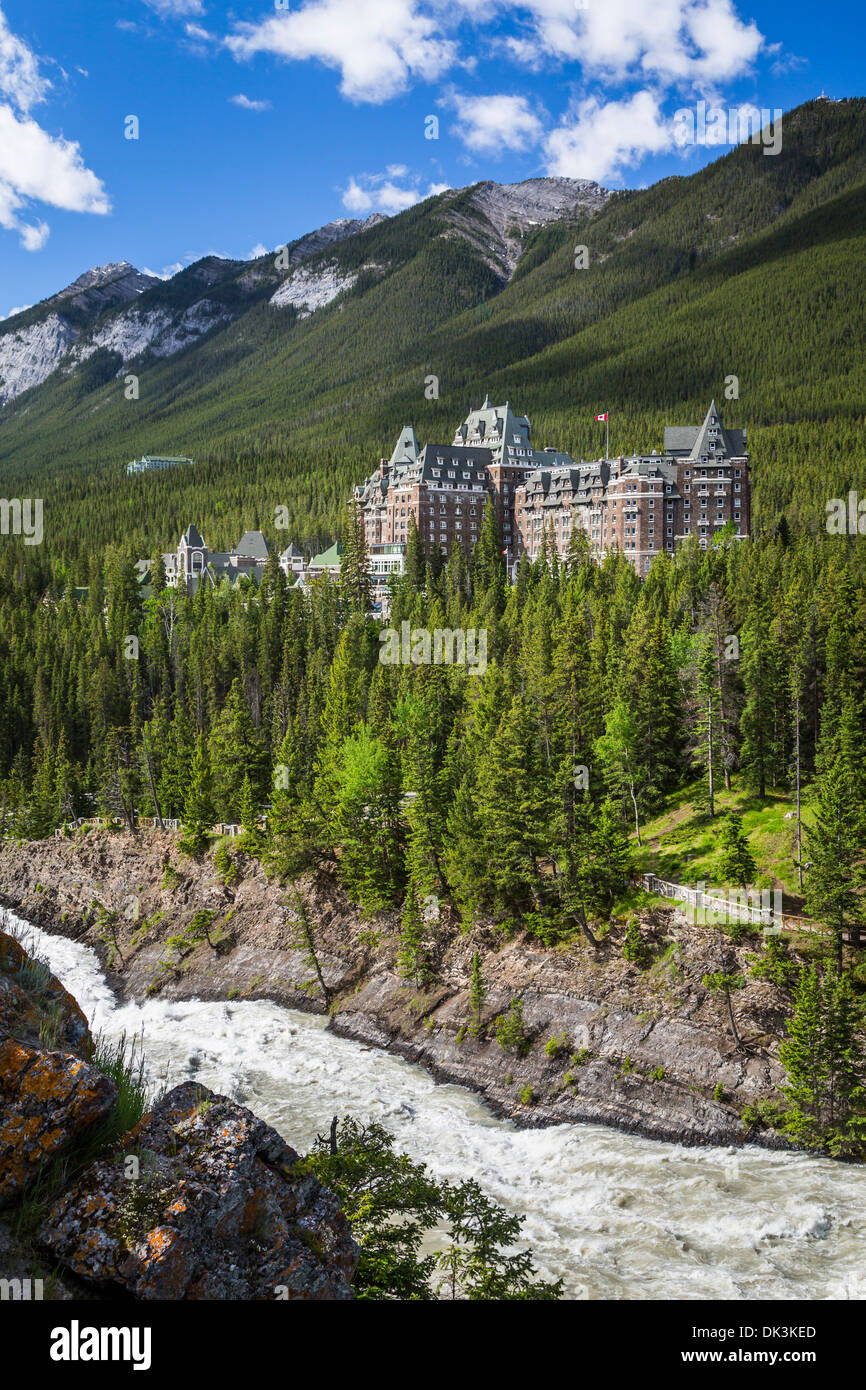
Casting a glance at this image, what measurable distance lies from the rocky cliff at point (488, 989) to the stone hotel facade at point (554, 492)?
287 ft

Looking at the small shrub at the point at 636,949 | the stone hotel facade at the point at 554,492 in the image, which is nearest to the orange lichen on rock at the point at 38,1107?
the small shrub at the point at 636,949

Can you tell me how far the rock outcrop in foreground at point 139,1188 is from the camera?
9.74 m

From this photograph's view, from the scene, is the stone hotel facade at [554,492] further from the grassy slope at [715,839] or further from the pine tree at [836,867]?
the pine tree at [836,867]

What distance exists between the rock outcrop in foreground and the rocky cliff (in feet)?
112

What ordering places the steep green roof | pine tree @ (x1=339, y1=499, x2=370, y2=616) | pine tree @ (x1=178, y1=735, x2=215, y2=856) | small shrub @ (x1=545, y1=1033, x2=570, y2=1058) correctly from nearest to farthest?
small shrub @ (x1=545, y1=1033, x2=570, y2=1058)
pine tree @ (x1=178, y1=735, x2=215, y2=856)
pine tree @ (x1=339, y1=499, x2=370, y2=616)
the steep green roof

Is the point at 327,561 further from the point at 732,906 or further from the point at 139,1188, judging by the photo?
the point at 139,1188

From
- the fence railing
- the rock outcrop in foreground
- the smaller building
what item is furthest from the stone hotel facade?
the rock outcrop in foreground

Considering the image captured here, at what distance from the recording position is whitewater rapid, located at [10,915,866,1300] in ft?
99.6

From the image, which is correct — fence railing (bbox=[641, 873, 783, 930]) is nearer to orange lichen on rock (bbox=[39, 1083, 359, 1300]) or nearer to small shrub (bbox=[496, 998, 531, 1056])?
small shrub (bbox=[496, 998, 531, 1056])

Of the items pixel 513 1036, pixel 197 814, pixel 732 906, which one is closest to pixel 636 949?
pixel 732 906

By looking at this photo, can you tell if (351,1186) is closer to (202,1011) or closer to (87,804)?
(202,1011)
